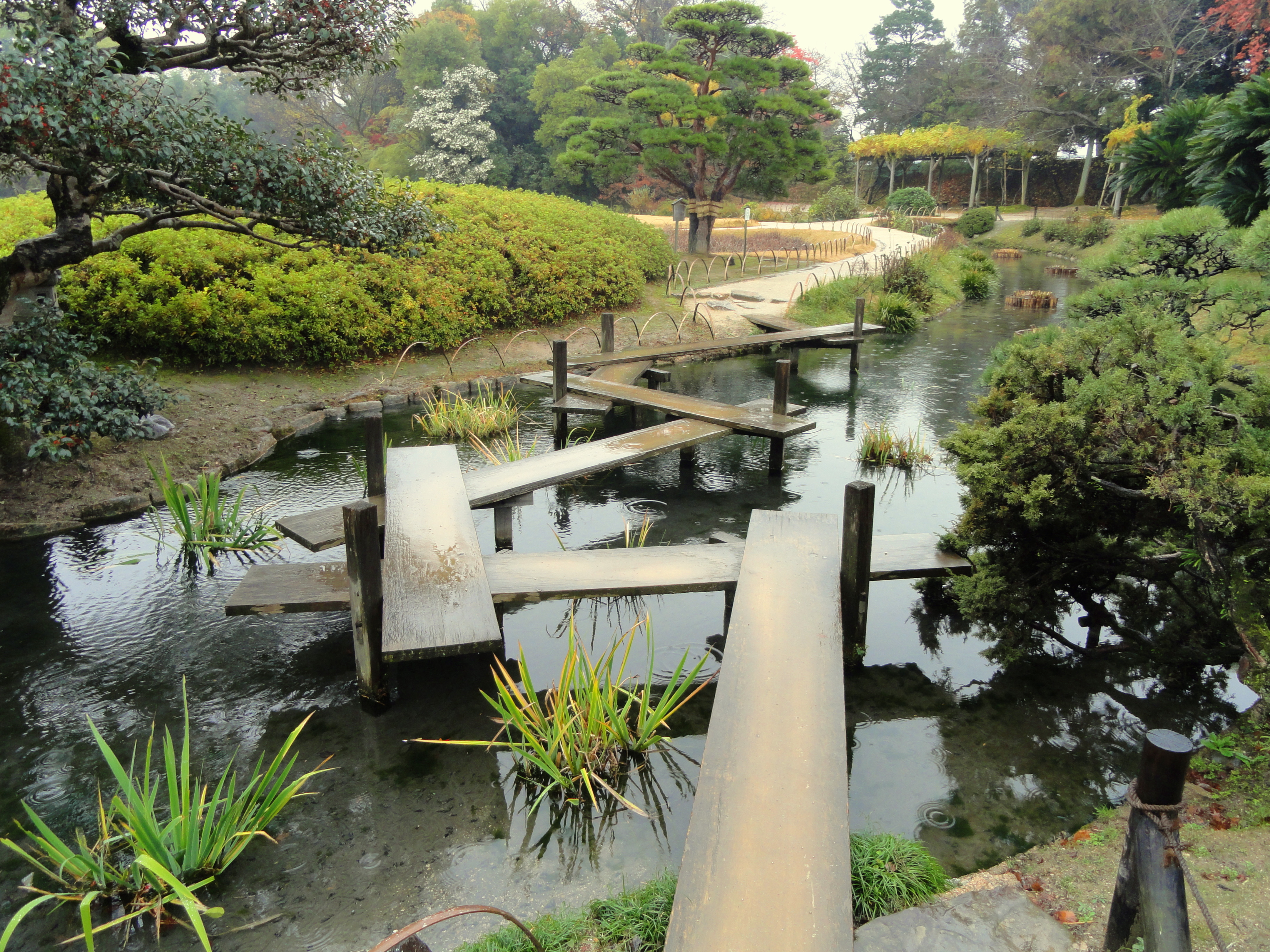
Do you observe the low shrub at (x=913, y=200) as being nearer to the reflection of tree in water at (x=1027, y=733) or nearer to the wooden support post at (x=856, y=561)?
the reflection of tree in water at (x=1027, y=733)

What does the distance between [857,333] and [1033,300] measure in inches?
296

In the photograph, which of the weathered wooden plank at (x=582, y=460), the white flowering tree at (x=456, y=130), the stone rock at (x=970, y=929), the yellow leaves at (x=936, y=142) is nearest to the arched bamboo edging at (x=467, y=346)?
the weathered wooden plank at (x=582, y=460)

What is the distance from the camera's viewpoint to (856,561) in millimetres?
3992

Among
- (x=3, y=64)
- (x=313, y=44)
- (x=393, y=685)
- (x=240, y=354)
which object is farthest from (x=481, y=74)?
(x=393, y=685)

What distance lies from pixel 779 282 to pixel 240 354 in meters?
11.4

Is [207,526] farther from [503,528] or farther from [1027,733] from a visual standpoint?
[1027,733]

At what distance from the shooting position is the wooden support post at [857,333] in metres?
11.5


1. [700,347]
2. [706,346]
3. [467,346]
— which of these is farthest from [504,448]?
[467,346]

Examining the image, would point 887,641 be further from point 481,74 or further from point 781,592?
point 481,74

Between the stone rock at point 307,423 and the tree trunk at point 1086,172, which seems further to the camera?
the tree trunk at point 1086,172

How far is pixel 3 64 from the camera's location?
4.27 metres

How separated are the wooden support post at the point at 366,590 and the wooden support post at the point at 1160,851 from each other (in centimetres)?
265

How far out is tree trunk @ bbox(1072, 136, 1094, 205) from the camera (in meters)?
32.0

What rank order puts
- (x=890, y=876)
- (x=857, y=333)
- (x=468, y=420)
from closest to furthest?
1. (x=890, y=876)
2. (x=468, y=420)
3. (x=857, y=333)
